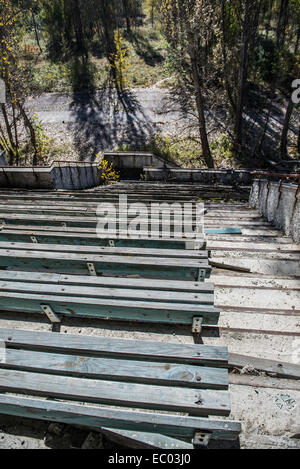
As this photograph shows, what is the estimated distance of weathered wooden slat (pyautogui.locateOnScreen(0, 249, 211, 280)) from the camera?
112 inches

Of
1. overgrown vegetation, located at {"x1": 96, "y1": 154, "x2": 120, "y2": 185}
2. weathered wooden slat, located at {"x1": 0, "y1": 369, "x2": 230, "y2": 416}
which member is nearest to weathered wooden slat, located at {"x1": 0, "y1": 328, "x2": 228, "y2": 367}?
weathered wooden slat, located at {"x1": 0, "y1": 369, "x2": 230, "y2": 416}

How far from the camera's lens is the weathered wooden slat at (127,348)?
2000 mm

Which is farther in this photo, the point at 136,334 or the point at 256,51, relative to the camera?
the point at 256,51

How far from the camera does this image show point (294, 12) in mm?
17562

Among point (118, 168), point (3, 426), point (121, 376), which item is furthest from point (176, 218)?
point (118, 168)

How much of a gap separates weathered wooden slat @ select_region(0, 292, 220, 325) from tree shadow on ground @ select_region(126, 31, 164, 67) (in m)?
25.8

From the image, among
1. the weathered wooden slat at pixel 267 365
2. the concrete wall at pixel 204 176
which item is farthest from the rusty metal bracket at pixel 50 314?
the concrete wall at pixel 204 176

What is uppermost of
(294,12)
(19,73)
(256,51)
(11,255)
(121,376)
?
(294,12)

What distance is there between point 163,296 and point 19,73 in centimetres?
1336

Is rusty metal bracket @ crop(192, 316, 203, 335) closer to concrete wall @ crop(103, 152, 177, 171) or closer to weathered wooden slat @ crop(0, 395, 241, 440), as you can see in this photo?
weathered wooden slat @ crop(0, 395, 241, 440)

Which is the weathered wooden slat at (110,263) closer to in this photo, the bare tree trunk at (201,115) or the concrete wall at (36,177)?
the concrete wall at (36,177)

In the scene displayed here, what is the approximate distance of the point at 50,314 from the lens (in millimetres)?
2568

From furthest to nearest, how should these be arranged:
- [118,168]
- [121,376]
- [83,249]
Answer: [118,168] < [83,249] < [121,376]

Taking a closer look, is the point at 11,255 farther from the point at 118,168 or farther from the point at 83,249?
the point at 118,168
